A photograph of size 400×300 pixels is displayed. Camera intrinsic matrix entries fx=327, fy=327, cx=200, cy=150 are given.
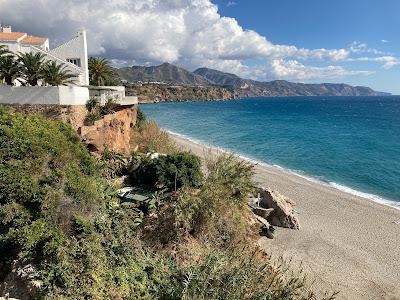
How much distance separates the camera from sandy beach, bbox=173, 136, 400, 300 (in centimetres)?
1490

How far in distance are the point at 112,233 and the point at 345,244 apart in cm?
1347

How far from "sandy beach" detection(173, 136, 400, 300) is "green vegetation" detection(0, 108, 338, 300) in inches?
109

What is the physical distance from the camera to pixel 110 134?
23094mm

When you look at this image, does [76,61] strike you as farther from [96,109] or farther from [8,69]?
[8,69]

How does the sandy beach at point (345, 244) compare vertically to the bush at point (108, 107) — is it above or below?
below

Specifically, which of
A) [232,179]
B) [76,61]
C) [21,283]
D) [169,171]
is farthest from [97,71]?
[21,283]

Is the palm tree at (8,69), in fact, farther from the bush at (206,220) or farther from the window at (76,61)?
the bush at (206,220)

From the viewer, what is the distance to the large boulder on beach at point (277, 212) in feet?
65.6

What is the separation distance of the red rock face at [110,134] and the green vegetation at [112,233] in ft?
9.40

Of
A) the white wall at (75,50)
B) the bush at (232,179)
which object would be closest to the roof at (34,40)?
the white wall at (75,50)

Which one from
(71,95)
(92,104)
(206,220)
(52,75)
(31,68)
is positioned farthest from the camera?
(92,104)

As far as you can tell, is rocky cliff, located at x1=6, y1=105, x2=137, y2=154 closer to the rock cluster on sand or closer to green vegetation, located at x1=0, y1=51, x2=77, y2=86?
green vegetation, located at x1=0, y1=51, x2=77, y2=86

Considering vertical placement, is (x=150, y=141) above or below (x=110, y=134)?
below

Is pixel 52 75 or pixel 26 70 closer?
pixel 26 70
